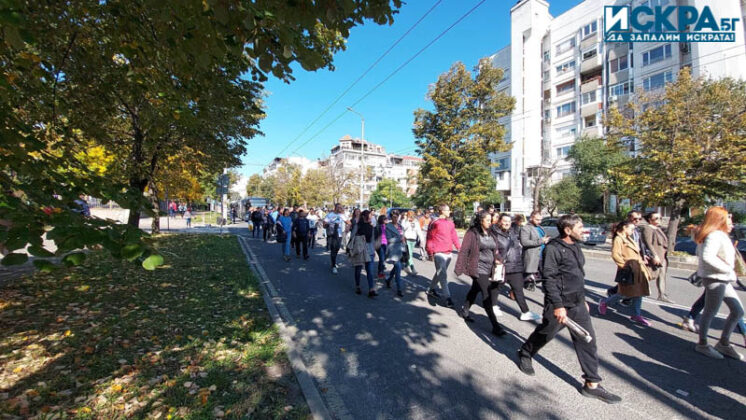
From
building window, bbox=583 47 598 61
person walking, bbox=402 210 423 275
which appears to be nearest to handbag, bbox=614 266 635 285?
person walking, bbox=402 210 423 275

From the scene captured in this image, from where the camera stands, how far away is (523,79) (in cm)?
3881

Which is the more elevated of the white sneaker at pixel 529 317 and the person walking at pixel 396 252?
the person walking at pixel 396 252

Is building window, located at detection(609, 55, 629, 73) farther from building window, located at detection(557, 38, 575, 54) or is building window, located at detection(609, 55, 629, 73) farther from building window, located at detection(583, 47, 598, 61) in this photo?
building window, located at detection(557, 38, 575, 54)

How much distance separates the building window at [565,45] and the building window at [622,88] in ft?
25.4

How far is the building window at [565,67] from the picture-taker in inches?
1491

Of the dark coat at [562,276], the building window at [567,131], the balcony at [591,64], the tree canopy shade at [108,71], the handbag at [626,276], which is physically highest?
the balcony at [591,64]

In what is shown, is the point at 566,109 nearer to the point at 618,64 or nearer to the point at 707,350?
the point at 618,64

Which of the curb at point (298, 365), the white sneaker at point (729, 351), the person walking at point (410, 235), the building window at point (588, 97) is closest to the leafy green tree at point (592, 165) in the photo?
the building window at point (588, 97)

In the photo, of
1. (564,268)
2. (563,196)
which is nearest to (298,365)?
(564,268)

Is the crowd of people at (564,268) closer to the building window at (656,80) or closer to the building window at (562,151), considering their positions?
the building window at (656,80)

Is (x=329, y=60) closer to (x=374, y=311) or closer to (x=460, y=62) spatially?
(x=374, y=311)

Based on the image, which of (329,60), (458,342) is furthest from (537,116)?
(458,342)

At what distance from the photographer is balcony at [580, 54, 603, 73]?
3441 centimetres

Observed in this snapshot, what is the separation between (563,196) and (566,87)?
1705 cm
